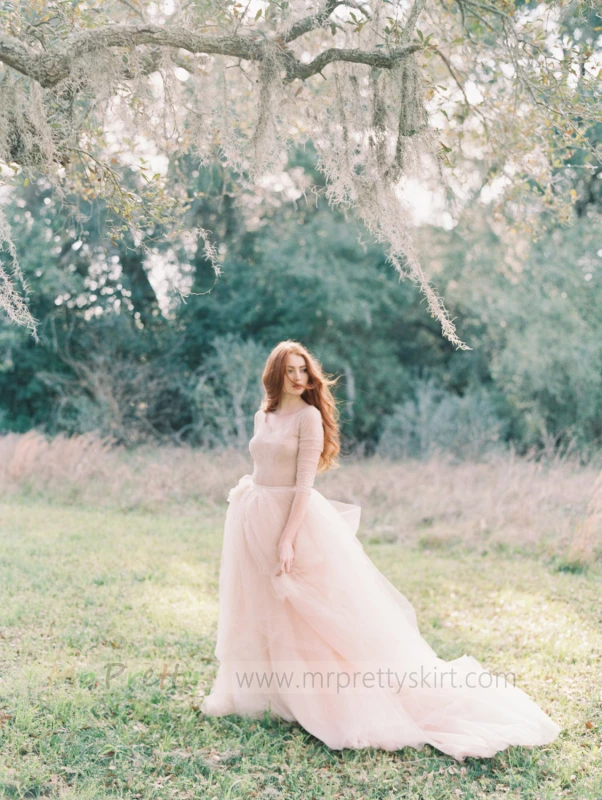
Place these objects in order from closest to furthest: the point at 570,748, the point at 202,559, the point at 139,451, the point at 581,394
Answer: the point at 570,748 < the point at 202,559 < the point at 139,451 < the point at 581,394

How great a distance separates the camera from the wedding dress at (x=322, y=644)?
11.4ft

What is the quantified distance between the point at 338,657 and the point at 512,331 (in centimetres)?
1192

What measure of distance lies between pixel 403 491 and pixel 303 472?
6324 mm

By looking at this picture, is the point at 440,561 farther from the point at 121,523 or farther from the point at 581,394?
the point at 581,394

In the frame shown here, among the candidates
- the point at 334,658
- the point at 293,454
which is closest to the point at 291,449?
the point at 293,454

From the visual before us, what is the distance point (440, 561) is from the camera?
23.8 ft

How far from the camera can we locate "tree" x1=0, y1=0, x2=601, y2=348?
348cm

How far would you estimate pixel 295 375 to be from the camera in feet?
12.3

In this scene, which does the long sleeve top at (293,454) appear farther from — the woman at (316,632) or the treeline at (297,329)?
the treeline at (297,329)

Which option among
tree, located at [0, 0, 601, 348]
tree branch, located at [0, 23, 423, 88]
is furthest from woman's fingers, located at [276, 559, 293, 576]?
tree branch, located at [0, 23, 423, 88]

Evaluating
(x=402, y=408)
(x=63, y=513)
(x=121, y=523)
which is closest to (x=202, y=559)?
(x=121, y=523)

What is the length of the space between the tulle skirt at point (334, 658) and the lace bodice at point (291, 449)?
8cm

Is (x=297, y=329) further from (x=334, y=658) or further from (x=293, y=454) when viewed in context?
(x=334, y=658)

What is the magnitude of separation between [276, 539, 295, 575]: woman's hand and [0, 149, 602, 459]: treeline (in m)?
9.79
